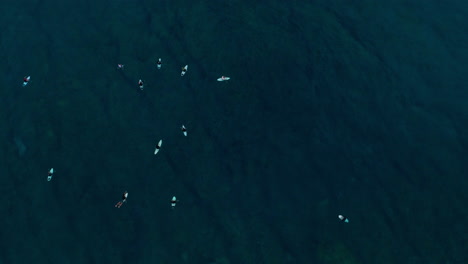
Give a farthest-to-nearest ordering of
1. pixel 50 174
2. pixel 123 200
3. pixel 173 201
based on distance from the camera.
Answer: pixel 50 174 < pixel 123 200 < pixel 173 201

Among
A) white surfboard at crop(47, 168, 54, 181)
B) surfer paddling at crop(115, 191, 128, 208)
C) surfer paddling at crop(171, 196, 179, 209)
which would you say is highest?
surfer paddling at crop(171, 196, 179, 209)

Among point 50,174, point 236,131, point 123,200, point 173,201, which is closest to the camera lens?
point 173,201

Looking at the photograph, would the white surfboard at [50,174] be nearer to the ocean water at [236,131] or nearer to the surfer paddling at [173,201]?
the ocean water at [236,131]

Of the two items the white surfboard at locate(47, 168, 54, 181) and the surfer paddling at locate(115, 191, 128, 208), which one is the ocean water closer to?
the white surfboard at locate(47, 168, 54, 181)

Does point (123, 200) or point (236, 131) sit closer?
point (123, 200)

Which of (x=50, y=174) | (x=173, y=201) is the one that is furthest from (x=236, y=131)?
(x=50, y=174)

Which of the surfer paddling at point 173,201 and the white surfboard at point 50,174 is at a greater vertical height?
the surfer paddling at point 173,201

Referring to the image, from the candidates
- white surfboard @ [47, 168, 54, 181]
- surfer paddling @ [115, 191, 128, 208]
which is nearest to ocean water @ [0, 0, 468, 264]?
white surfboard @ [47, 168, 54, 181]

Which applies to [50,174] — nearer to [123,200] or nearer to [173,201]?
[123,200]

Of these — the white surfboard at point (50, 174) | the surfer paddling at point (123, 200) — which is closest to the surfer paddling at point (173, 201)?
the surfer paddling at point (123, 200)
